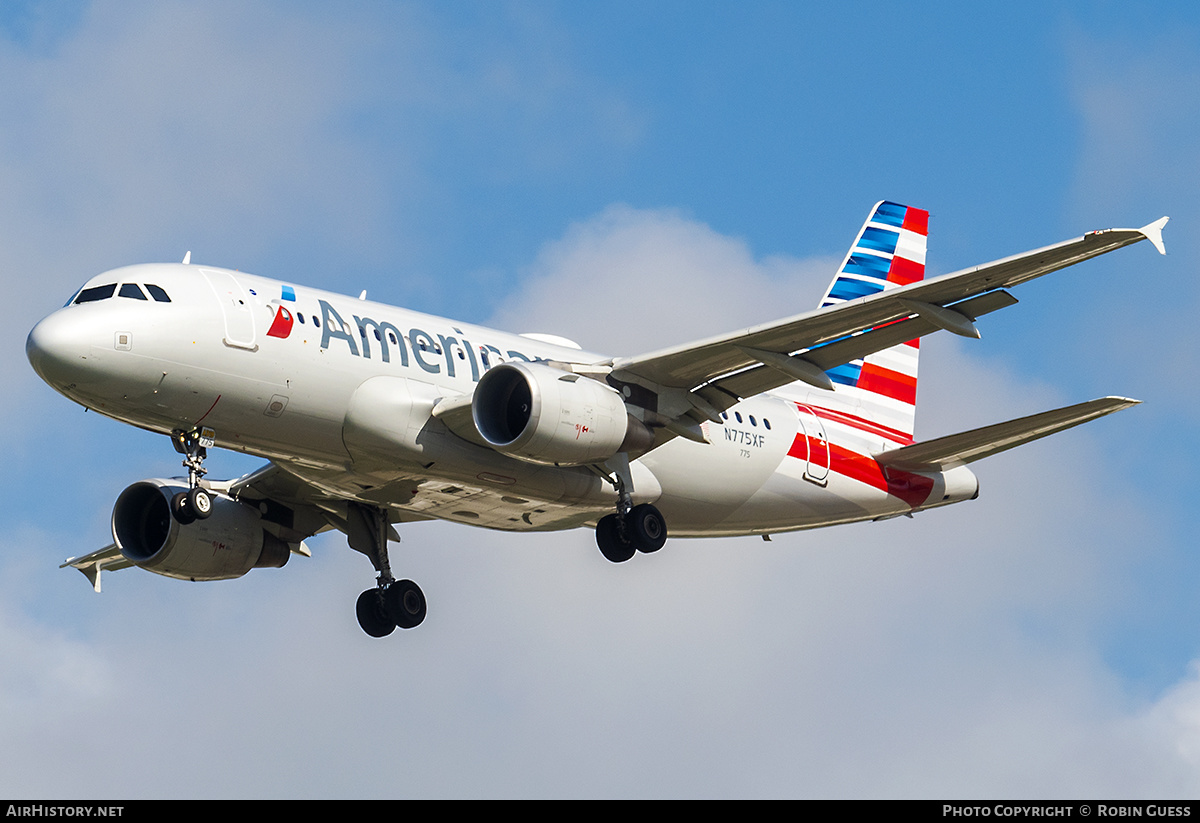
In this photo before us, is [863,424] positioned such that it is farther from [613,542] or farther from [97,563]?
[97,563]

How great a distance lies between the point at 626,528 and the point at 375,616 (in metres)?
6.63

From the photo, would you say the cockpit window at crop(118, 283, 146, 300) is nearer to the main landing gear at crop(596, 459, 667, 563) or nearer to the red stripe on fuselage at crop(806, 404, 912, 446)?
the main landing gear at crop(596, 459, 667, 563)

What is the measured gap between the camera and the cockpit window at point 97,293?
2853 centimetres

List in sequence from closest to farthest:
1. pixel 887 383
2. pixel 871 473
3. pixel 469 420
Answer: pixel 469 420
pixel 871 473
pixel 887 383

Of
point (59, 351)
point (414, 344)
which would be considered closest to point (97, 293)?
point (59, 351)

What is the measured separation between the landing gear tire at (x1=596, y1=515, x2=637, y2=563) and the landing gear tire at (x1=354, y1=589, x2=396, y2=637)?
5659mm

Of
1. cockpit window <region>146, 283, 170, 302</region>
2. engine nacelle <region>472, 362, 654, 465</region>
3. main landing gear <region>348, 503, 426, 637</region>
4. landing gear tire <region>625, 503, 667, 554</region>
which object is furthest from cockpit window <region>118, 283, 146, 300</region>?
landing gear tire <region>625, 503, 667, 554</region>

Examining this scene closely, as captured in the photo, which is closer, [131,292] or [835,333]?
[131,292]

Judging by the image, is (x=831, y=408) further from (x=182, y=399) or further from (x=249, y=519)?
(x=182, y=399)

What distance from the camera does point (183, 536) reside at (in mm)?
35281

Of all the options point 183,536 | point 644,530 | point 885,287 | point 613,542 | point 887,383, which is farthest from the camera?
point 885,287
